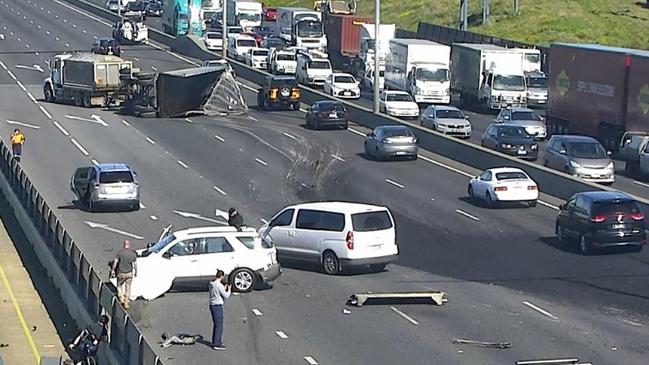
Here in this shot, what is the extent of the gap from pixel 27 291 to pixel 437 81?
37706 mm

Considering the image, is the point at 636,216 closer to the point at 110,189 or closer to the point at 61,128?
the point at 110,189

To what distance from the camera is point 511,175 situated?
4294 centimetres

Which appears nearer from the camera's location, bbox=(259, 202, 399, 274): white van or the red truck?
bbox=(259, 202, 399, 274): white van

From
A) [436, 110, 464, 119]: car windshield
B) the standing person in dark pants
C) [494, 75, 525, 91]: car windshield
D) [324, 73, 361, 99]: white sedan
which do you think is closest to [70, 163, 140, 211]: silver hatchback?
the standing person in dark pants

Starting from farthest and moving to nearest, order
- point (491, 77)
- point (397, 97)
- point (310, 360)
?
1. point (491, 77)
2. point (397, 97)
3. point (310, 360)

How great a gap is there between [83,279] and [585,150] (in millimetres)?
21435

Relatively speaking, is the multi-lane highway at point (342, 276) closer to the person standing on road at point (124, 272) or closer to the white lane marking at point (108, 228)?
the white lane marking at point (108, 228)

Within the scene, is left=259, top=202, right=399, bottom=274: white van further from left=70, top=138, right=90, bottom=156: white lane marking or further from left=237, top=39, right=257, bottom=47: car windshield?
left=237, top=39, right=257, bottom=47: car windshield

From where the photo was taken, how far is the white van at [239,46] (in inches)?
3487

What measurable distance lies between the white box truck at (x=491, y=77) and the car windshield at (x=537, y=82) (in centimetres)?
231

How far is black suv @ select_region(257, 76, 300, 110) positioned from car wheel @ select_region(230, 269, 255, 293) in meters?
38.4

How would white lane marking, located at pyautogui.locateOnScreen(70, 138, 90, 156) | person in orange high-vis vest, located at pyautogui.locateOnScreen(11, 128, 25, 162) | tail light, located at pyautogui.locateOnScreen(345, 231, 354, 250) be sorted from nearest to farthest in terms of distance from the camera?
tail light, located at pyautogui.locateOnScreen(345, 231, 354, 250), person in orange high-vis vest, located at pyautogui.locateOnScreen(11, 128, 25, 162), white lane marking, located at pyautogui.locateOnScreen(70, 138, 90, 156)

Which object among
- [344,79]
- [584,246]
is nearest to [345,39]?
[344,79]

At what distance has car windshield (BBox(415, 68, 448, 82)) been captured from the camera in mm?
71312
